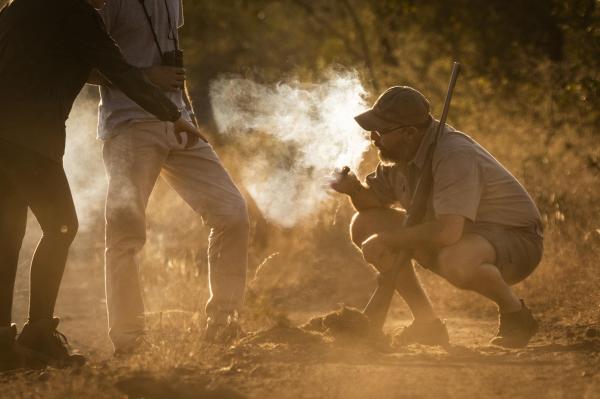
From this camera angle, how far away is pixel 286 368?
4.90m

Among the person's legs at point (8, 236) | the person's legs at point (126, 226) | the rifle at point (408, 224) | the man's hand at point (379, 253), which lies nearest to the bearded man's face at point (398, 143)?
the rifle at point (408, 224)

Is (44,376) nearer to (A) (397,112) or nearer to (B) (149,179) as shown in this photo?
(B) (149,179)

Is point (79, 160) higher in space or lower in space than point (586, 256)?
higher

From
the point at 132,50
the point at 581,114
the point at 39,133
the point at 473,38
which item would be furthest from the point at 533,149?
the point at 39,133

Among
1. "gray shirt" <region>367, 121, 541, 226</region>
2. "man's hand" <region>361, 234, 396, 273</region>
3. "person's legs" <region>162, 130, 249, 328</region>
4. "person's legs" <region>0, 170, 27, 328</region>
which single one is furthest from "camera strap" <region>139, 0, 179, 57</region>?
"man's hand" <region>361, 234, 396, 273</region>

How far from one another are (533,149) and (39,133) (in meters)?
5.68

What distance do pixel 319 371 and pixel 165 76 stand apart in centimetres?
174

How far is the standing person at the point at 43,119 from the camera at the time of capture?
192 inches

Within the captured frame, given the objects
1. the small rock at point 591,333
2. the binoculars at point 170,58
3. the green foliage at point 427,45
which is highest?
the green foliage at point 427,45

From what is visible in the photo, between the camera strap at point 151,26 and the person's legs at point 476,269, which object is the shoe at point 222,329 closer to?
the person's legs at point 476,269

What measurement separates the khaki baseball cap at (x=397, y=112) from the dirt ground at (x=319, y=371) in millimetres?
1147

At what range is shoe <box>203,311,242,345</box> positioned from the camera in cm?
546

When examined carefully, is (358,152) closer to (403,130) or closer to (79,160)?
(403,130)

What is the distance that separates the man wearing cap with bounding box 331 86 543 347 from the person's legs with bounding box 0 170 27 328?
5.83ft
